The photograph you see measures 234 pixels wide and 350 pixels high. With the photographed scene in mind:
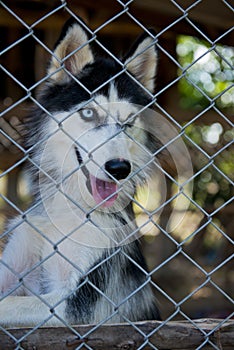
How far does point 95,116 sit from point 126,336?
3.88ft

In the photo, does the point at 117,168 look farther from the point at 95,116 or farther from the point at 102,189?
the point at 95,116

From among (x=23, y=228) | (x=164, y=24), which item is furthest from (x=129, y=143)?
(x=164, y=24)

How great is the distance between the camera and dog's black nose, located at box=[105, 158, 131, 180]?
8.62 feet

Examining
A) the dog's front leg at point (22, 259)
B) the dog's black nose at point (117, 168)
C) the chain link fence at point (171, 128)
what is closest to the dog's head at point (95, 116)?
the dog's black nose at point (117, 168)

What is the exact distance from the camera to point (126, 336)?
2.13 metres

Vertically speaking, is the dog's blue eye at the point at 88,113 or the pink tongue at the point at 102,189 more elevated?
the dog's blue eye at the point at 88,113

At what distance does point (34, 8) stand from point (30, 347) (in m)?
4.38

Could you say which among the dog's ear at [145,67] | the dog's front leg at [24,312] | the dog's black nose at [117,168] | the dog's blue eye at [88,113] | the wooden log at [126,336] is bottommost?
the wooden log at [126,336]

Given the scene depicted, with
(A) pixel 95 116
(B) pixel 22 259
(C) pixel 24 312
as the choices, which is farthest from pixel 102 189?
(C) pixel 24 312

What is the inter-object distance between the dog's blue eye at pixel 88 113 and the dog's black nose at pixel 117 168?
0.36m

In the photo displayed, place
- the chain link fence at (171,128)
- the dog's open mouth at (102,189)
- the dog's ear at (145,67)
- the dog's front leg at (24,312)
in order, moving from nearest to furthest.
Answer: the dog's front leg at (24,312) < the dog's open mouth at (102,189) < the dog's ear at (145,67) < the chain link fence at (171,128)

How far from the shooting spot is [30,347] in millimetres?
1987

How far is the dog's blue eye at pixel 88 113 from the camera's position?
288 centimetres

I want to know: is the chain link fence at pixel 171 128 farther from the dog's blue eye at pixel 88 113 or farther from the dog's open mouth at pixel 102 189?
the dog's blue eye at pixel 88 113
